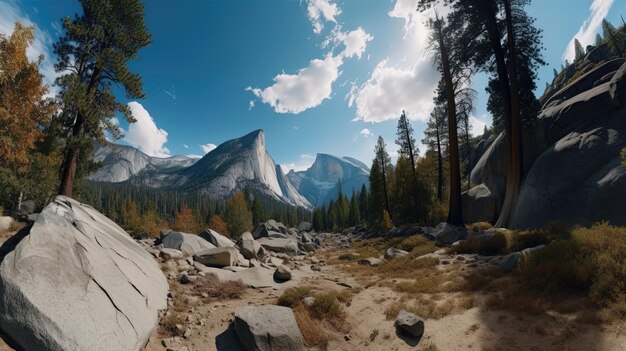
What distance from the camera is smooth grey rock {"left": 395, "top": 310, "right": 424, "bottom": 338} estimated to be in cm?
659

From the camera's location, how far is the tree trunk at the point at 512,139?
15.8m

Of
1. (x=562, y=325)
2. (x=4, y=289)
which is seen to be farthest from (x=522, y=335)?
(x=4, y=289)

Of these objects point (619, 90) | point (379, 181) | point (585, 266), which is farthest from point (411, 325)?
point (379, 181)

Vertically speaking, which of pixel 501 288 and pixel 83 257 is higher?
pixel 83 257

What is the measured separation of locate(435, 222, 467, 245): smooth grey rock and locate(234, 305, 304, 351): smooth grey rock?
1159 cm

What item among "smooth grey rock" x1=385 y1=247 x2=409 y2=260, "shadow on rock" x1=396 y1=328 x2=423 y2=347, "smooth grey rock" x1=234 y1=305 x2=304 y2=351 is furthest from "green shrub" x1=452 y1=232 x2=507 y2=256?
"smooth grey rock" x1=234 y1=305 x2=304 y2=351

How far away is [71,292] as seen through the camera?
5516mm

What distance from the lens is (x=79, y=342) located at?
4.80 meters

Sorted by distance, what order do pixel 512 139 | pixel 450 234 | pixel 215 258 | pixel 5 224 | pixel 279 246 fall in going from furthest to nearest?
pixel 279 246
pixel 512 139
pixel 450 234
pixel 215 258
pixel 5 224

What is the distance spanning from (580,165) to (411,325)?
15.1m

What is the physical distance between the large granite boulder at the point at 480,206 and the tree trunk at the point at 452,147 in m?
10.7

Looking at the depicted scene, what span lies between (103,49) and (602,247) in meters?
22.8

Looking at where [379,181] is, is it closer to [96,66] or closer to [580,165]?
[580,165]

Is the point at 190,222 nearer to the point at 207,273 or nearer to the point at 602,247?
the point at 207,273
